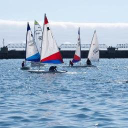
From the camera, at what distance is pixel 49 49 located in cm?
6419

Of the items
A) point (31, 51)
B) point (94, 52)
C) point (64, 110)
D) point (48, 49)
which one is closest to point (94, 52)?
point (94, 52)

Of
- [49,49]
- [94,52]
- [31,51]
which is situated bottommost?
[94,52]

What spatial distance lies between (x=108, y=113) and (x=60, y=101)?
20.9 feet

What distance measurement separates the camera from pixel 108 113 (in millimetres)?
25281

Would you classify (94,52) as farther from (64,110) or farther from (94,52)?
(64,110)

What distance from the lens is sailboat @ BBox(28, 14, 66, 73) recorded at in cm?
6358

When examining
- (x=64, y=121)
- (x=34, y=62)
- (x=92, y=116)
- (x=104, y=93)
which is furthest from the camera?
(x=34, y=62)

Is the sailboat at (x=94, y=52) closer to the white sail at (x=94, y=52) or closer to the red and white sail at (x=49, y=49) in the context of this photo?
the white sail at (x=94, y=52)

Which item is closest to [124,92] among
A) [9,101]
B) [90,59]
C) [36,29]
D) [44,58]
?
[9,101]

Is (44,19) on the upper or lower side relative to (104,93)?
upper

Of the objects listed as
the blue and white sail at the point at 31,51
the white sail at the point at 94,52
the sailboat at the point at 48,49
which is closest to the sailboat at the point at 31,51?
the blue and white sail at the point at 31,51

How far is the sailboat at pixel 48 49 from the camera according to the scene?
63584mm

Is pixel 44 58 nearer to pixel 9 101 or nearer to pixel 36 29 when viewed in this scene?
pixel 36 29

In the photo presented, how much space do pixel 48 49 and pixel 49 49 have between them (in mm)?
148
